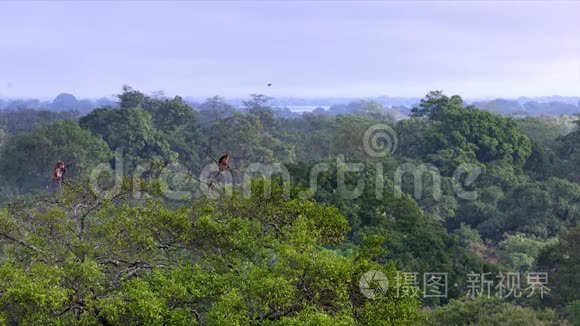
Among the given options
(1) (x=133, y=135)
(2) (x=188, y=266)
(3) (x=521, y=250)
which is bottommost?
(3) (x=521, y=250)

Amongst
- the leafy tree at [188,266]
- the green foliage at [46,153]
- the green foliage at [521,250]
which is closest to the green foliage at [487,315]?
the leafy tree at [188,266]

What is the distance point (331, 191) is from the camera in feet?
69.4

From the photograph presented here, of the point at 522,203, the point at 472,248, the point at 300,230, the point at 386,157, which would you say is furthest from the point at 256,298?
the point at 386,157

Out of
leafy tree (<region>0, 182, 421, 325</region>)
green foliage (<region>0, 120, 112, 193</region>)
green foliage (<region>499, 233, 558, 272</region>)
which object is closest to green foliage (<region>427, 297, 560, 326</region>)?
leafy tree (<region>0, 182, 421, 325</region>)

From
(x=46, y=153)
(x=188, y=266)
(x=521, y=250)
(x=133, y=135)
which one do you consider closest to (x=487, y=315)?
(x=188, y=266)

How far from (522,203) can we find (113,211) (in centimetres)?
1989

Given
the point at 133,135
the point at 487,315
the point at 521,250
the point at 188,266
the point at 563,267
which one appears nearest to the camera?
the point at 188,266

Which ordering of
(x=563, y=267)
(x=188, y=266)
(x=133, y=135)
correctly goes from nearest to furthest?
(x=188, y=266) → (x=563, y=267) → (x=133, y=135)

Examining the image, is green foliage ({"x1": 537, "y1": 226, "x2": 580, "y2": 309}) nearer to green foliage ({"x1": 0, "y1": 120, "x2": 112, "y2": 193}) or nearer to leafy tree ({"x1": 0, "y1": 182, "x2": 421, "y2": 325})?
leafy tree ({"x1": 0, "y1": 182, "x2": 421, "y2": 325})

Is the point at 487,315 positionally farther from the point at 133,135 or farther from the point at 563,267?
the point at 133,135

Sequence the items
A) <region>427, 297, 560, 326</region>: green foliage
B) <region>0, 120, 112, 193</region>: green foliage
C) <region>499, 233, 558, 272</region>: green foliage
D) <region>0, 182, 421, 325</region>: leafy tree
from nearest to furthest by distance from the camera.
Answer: <region>0, 182, 421, 325</region>: leafy tree → <region>427, 297, 560, 326</region>: green foliage → <region>499, 233, 558, 272</region>: green foliage → <region>0, 120, 112, 193</region>: green foliage

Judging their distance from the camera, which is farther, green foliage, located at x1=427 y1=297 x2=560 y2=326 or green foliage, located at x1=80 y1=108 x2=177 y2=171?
green foliage, located at x1=80 y1=108 x2=177 y2=171

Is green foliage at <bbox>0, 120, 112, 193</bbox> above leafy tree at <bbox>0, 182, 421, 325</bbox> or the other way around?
the other way around

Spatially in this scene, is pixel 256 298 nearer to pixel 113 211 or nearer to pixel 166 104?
pixel 113 211
